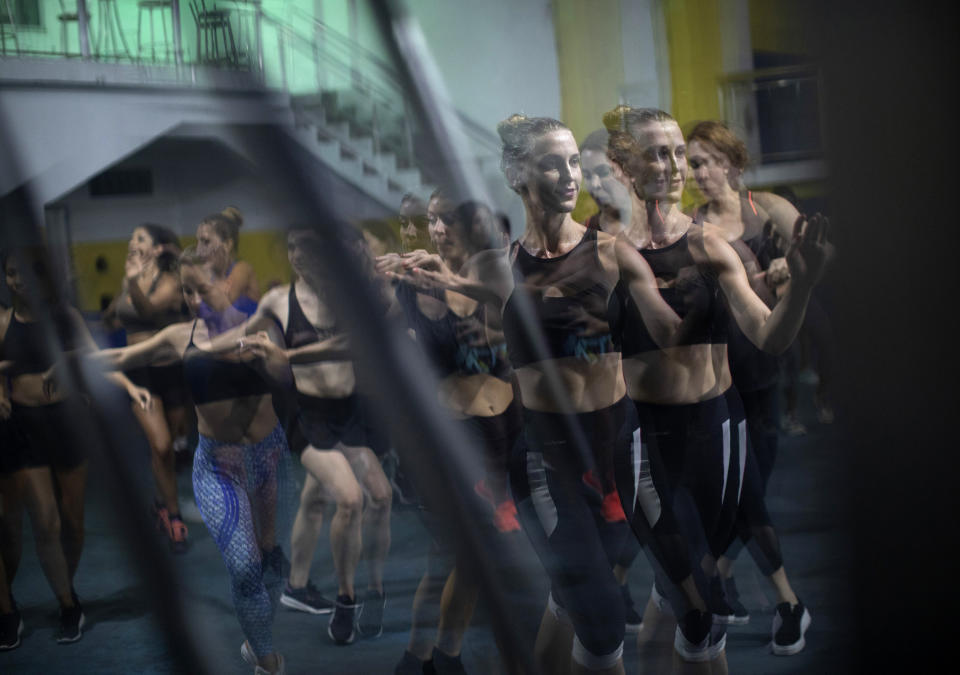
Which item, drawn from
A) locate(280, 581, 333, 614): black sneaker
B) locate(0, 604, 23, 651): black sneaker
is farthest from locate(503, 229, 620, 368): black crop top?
locate(0, 604, 23, 651): black sneaker

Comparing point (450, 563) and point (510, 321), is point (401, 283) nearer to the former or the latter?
point (510, 321)

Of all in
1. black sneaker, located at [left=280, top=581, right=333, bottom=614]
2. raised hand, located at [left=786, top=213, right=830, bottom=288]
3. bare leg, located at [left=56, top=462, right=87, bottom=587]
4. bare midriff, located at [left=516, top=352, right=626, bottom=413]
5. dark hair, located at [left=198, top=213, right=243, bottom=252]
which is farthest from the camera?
bare leg, located at [left=56, top=462, right=87, bottom=587]

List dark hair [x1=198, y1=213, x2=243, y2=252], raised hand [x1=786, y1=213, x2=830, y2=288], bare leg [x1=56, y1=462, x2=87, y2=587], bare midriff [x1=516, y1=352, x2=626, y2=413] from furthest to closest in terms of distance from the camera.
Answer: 1. bare leg [x1=56, y1=462, x2=87, y2=587]
2. dark hair [x1=198, y1=213, x2=243, y2=252]
3. bare midriff [x1=516, y1=352, x2=626, y2=413]
4. raised hand [x1=786, y1=213, x2=830, y2=288]

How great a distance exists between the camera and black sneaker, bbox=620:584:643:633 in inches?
54.3

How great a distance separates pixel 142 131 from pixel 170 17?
0.57 ft


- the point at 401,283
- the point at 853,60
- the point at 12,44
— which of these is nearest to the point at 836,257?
the point at 853,60

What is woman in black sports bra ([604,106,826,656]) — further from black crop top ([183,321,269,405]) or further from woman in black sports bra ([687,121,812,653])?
black crop top ([183,321,269,405])

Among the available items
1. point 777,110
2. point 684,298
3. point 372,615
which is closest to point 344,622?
point 372,615

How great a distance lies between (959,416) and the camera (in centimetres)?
127

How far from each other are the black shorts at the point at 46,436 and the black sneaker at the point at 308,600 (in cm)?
40

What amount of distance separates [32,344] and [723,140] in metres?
1.06

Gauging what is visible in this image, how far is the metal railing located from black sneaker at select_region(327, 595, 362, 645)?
83 centimetres

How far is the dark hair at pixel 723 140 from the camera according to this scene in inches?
50.4

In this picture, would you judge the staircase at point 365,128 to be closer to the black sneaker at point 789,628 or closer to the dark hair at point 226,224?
the dark hair at point 226,224
